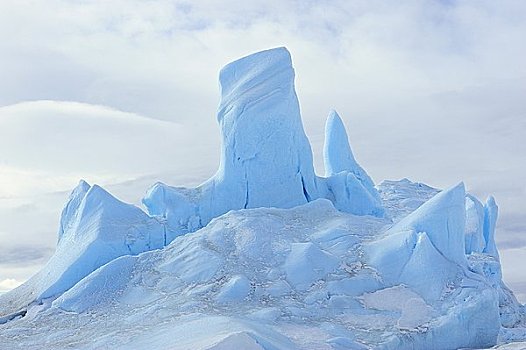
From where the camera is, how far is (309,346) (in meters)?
14.9

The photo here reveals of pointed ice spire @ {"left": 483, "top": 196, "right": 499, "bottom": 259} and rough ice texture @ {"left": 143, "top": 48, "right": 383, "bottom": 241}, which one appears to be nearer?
rough ice texture @ {"left": 143, "top": 48, "right": 383, "bottom": 241}

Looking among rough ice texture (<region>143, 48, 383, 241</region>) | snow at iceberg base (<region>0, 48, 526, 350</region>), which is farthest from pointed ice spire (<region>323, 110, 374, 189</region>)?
rough ice texture (<region>143, 48, 383, 241</region>)

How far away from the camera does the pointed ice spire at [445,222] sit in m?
18.9

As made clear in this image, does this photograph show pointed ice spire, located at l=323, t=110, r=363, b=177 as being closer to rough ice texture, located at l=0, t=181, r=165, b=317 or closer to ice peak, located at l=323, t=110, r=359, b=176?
ice peak, located at l=323, t=110, r=359, b=176

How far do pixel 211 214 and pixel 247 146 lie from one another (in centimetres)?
258

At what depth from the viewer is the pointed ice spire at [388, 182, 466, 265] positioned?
62.1 ft

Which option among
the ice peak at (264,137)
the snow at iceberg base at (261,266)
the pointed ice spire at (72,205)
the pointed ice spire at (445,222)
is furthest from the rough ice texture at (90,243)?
the pointed ice spire at (445,222)

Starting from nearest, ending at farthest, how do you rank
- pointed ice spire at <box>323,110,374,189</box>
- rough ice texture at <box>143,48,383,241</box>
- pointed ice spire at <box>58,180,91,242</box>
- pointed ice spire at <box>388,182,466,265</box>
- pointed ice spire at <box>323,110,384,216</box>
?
1. pointed ice spire at <box>388,182,466,265</box>
2. rough ice texture at <box>143,48,383,241</box>
3. pointed ice spire at <box>58,180,91,242</box>
4. pointed ice spire at <box>323,110,384,216</box>
5. pointed ice spire at <box>323,110,374,189</box>

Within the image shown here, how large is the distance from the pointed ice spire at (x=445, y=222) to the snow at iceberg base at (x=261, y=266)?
4 cm

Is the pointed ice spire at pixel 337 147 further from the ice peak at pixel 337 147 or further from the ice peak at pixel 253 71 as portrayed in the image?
the ice peak at pixel 253 71

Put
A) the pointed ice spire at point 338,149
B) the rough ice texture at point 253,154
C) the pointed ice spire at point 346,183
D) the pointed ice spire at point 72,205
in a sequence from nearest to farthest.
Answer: the rough ice texture at point 253,154
the pointed ice spire at point 72,205
the pointed ice spire at point 346,183
the pointed ice spire at point 338,149

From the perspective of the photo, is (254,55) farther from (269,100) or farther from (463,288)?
(463,288)

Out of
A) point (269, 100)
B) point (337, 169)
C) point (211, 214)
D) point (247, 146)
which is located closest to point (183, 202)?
point (211, 214)

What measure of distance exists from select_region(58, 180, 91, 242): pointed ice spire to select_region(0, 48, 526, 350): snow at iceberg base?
2.1 inches
